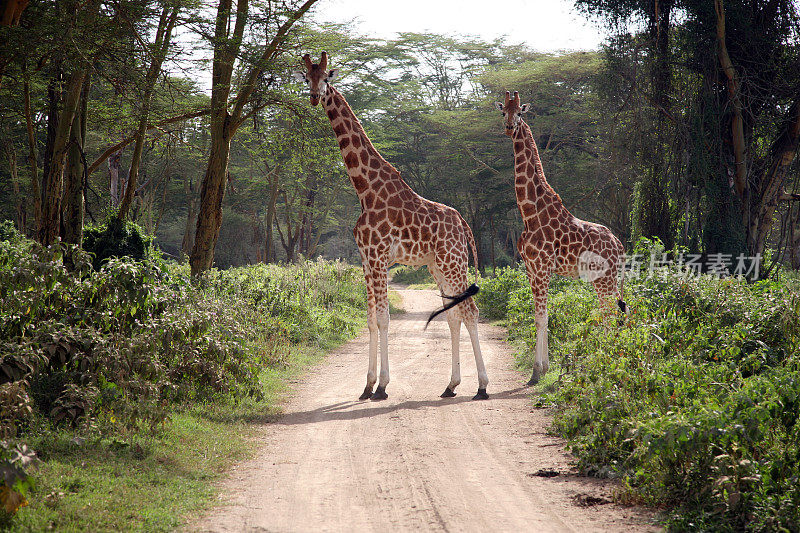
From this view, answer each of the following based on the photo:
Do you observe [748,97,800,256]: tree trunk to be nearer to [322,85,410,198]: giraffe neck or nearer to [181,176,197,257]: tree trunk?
[322,85,410,198]: giraffe neck

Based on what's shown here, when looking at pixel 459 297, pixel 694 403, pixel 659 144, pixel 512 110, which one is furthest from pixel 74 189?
pixel 659 144

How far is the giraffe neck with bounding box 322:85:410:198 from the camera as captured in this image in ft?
27.9

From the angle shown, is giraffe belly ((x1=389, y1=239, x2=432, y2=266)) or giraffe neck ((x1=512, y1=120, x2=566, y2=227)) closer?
giraffe belly ((x1=389, y1=239, x2=432, y2=266))

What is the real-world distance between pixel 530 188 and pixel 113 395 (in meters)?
6.16

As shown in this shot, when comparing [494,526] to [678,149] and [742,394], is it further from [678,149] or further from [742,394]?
[678,149]

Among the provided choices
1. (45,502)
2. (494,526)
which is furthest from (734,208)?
(45,502)

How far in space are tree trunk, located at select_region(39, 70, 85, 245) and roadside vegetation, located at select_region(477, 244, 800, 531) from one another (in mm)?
6635

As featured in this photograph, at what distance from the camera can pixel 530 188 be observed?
9352 mm

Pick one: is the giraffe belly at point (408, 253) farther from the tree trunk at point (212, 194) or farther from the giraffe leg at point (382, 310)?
the tree trunk at point (212, 194)

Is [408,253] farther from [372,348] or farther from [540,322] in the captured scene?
[540,322]

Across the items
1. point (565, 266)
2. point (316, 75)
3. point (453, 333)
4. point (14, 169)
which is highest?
point (14, 169)

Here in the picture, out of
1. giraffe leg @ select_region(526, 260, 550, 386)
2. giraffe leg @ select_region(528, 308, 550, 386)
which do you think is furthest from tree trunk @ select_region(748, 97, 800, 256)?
giraffe leg @ select_region(528, 308, 550, 386)

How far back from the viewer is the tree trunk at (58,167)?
8047mm

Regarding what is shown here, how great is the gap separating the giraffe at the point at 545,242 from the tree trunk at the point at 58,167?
5636 mm
